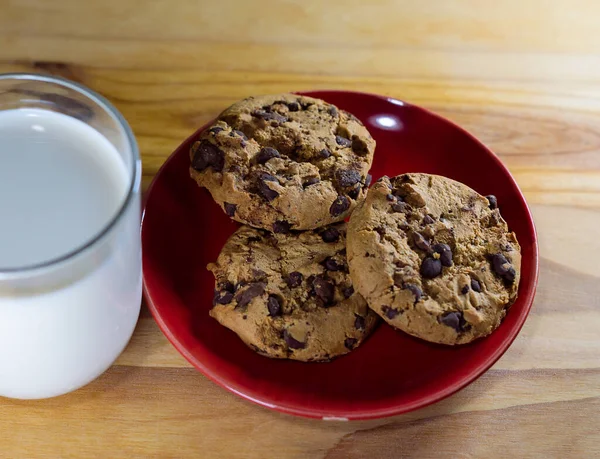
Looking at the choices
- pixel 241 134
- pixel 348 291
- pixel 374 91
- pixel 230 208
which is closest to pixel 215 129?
pixel 241 134

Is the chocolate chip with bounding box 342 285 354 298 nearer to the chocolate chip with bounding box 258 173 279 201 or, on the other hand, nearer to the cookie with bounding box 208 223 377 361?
the cookie with bounding box 208 223 377 361

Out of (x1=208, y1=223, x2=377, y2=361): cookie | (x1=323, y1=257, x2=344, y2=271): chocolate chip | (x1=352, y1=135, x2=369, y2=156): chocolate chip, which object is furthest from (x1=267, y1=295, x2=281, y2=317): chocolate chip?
(x1=352, y1=135, x2=369, y2=156): chocolate chip

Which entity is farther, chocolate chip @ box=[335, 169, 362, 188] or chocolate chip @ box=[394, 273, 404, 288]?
chocolate chip @ box=[335, 169, 362, 188]

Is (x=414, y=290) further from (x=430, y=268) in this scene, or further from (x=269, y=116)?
(x=269, y=116)

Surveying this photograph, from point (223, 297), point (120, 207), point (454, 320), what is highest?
point (120, 207)

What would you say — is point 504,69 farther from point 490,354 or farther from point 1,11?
point 1,11

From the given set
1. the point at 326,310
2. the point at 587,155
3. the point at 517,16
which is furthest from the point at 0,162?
the point at 517,16
